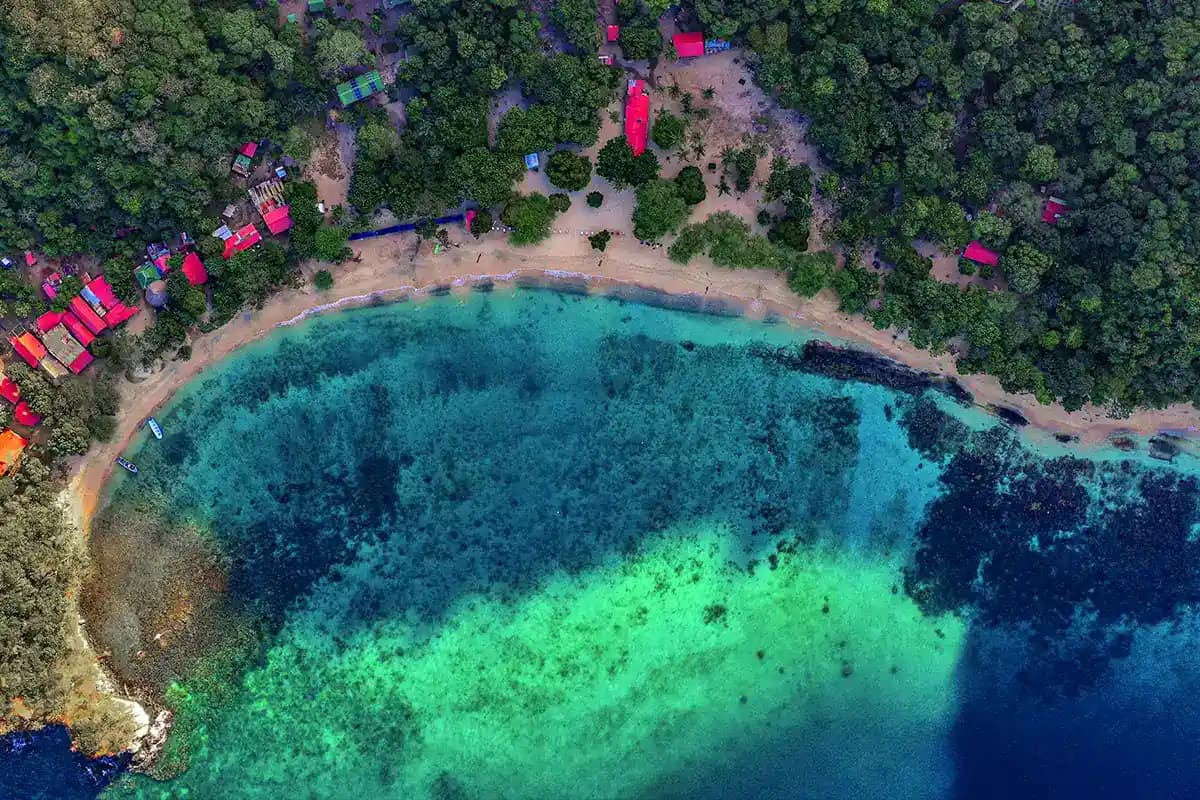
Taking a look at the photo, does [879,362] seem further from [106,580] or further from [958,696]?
[106,580]

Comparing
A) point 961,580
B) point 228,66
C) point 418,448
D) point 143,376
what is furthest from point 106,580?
point 961,580

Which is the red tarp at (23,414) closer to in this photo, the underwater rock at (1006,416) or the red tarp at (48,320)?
the red tarp at (48,320)

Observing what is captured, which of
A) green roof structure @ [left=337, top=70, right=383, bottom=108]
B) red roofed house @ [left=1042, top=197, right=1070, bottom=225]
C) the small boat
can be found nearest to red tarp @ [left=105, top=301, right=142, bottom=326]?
green roof structure @ [left=337, top=70, right=383, bottom=108]

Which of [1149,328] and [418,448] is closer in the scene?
[1149,328]

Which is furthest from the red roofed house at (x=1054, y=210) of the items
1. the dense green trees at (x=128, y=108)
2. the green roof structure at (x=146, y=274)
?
the green roof structure at (x=146, y=274)

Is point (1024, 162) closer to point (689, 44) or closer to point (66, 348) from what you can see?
point (689, 44)

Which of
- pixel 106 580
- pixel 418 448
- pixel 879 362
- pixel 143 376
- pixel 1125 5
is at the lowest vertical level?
pixel 106 580

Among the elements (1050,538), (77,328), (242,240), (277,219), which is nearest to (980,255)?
(1050,538)

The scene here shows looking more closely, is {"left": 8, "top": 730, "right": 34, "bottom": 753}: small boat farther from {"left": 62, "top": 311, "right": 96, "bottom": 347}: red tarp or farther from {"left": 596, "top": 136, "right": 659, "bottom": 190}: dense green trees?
{"left": 596, "top": 136, "right": 659, "bottom": 190}: dense green trees
